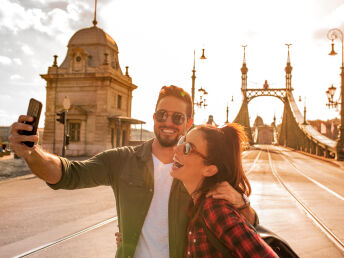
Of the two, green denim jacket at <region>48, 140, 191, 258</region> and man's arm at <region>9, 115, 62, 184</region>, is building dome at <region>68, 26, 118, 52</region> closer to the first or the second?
green denim jacket at <region>48, 140, 191, 258</region>

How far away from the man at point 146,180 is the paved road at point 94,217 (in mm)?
2499

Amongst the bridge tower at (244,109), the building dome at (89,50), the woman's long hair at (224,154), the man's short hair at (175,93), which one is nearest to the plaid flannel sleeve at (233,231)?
the woman's long hair at (224,154)

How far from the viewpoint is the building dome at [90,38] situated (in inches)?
1233

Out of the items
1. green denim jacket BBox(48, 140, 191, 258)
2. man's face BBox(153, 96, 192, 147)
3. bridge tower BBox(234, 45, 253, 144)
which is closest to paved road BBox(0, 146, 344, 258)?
green denim jacket BBox(48, 140, 191, 258)

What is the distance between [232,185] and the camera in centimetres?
172

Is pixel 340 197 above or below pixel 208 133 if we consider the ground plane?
below

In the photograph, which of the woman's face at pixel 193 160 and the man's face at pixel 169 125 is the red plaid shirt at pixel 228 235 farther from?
the man's face at pixel 169 125

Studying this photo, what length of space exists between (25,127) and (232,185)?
3.69 feet

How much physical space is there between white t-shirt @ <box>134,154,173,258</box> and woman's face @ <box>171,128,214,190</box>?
0.51 meters

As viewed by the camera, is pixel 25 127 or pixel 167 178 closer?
pixel 25 127

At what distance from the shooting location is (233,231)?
134 centimetres

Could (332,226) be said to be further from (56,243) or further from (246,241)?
(246,241)

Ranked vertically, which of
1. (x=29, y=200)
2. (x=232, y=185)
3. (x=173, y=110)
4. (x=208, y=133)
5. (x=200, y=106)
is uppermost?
(x=200, y=106)

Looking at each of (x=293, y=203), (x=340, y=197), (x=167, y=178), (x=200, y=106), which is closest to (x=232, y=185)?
(x=167, y=178)
